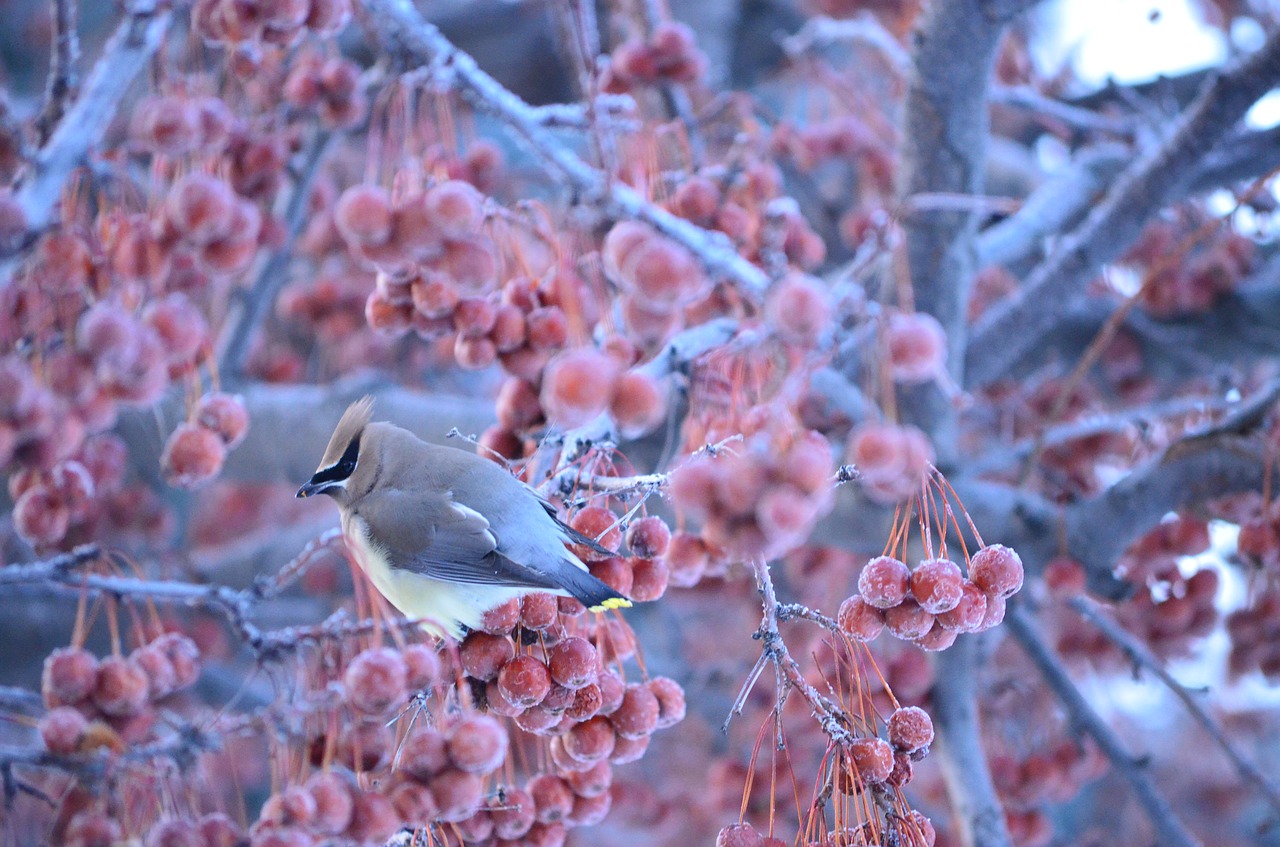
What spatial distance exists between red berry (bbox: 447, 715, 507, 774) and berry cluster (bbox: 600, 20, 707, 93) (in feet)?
5.99

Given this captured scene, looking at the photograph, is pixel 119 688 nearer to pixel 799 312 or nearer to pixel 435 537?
pixel 435 537

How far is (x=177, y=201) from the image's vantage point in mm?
1713

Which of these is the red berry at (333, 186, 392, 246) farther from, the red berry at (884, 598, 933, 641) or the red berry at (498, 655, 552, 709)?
the red berry at (884, 598, 933, 641)

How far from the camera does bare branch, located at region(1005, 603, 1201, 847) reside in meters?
2.75

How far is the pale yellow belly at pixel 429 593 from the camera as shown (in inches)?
66.9

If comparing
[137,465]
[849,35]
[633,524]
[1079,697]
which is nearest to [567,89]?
[849,35]

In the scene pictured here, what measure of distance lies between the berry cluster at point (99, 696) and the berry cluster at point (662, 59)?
1734 mm

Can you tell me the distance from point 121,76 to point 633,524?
1.08 meters

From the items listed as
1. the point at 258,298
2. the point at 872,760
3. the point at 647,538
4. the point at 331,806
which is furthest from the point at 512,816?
the point at 258,298

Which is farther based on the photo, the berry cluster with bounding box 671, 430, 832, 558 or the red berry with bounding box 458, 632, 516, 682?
the red berry with bounding box 458, 632, 516, 682

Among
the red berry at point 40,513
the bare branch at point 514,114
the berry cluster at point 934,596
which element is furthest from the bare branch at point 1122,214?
the red berry at point 40,513

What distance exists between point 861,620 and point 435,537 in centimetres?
75

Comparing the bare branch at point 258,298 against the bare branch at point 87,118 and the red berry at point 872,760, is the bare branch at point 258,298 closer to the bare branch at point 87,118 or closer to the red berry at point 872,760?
the bare branch at point 87,118

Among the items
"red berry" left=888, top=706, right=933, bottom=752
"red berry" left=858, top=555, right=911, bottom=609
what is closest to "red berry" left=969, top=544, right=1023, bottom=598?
"red berry" left=858, top=555, right=911, bottom=609
